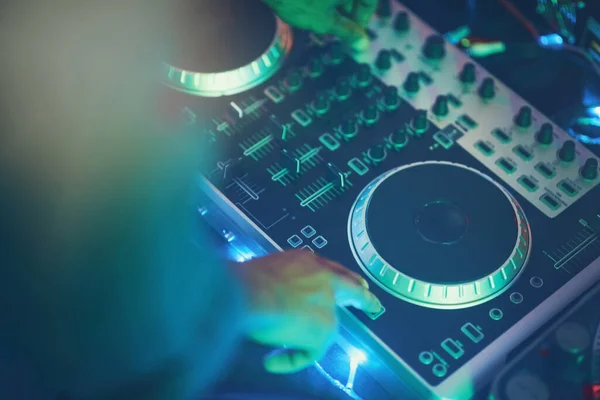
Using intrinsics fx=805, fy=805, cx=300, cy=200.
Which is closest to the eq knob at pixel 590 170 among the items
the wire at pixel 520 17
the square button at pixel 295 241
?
the wire at pixel 520 17

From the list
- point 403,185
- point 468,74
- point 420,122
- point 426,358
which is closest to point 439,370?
point 426,358

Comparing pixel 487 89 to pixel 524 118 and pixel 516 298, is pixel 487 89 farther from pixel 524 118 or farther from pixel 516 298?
A: pixel 516 298

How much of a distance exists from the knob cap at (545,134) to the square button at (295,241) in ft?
1.29

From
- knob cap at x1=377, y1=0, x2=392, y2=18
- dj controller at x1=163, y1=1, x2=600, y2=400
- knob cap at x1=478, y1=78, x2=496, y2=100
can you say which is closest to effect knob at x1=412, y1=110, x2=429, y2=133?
dj controller at x1=163, y1=1, x2=600, y2=400

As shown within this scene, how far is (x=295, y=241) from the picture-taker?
1.12 meters

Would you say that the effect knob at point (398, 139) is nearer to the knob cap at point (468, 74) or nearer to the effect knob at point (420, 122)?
the effect knob at point (420, 122)

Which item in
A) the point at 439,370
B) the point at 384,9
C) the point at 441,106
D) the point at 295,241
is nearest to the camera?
the point at 439,370

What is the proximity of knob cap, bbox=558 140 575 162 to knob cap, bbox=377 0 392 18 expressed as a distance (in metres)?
0.37

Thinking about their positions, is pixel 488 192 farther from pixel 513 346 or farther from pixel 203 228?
pixel 203 228

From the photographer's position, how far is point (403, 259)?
105 centimetres

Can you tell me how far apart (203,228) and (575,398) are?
570 millimetres

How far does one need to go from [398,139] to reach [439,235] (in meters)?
0.19

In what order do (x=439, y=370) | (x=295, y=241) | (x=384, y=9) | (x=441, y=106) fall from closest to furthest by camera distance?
(x=439, y=370) → (x=295, y=241) → (x=441, y=106) → (x=384, y=9)

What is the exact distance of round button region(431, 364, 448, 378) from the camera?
1.01m
